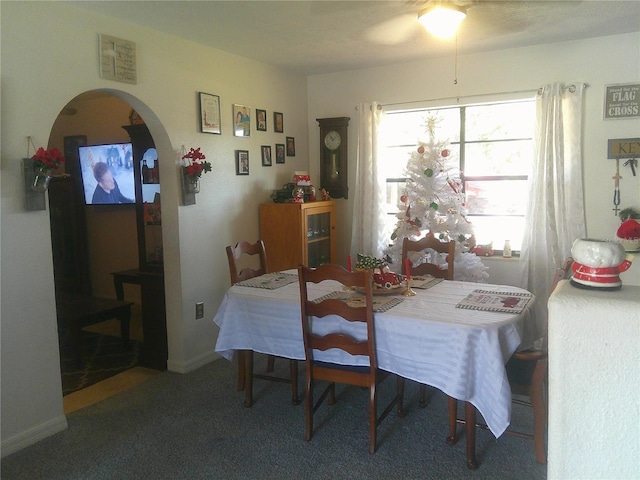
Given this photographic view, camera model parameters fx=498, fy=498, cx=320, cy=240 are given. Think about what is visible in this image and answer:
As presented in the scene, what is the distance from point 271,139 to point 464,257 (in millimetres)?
2061

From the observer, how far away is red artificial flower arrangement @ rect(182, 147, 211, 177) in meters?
3.66

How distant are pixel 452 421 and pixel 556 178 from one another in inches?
91.9

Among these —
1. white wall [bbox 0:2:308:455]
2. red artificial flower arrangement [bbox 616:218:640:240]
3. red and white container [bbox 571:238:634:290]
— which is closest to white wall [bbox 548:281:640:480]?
red and white container [bbox 571:238:634:290]

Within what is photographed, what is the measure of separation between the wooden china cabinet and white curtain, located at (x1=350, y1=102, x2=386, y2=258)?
0.45m

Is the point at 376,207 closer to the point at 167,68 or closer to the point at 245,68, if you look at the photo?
the point at 245,68

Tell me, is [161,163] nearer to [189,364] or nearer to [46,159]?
[46,159]

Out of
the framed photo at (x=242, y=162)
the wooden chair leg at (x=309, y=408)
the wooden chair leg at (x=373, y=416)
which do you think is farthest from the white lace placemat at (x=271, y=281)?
the framed photo at (x=242, y=162)

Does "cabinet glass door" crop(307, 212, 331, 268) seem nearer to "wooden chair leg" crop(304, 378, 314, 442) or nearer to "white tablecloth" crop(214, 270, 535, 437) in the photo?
"white tablecloth" crop(214, 270, 535, 437)

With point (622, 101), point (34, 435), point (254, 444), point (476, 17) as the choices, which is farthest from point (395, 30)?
point (34, 435)

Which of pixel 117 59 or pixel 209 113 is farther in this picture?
pixel 209 113

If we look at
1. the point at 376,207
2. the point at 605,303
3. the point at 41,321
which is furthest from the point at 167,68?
the point at 605,303

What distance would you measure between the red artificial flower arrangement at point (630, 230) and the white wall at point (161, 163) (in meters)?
2.91

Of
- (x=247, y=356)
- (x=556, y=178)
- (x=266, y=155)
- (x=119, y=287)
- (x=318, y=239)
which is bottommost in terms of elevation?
(x=247, y=356)

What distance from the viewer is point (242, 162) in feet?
14.2
